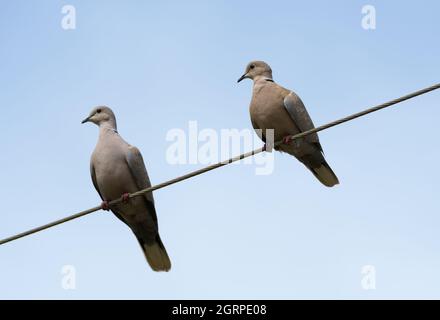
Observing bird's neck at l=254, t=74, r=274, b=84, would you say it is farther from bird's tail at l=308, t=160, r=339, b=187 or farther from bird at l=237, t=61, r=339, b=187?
bird's tail at l=308, t=160, r=339, b=187

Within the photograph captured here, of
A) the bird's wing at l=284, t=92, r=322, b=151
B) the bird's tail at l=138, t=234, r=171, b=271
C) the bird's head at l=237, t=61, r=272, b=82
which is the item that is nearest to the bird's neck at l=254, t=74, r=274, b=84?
the bird's head at l=237, t=61, r=272, b=82

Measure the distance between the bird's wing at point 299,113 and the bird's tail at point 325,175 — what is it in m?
0.29

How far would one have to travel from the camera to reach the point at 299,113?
8641 millimetres

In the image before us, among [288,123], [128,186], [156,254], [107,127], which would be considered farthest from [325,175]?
[107,127]

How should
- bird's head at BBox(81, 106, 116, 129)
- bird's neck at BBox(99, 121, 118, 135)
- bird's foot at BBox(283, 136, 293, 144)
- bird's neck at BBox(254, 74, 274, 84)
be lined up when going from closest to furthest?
bird's foot at BBox(283, 136, 293, 144), bird's neck at BBox(99, 121, 118, 135), bird's head at BBox(81, 106, 116, 129), bird's neck at BBox(254, 74, 274, 84)

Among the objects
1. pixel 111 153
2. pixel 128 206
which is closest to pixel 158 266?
pixel 128 206

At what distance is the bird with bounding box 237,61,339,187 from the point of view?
8.61 m

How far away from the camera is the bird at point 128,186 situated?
8258 mm

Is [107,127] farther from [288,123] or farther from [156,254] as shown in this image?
[288,123]

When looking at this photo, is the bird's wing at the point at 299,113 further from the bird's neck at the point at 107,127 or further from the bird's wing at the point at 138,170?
the bird's neck at the point at 107,127

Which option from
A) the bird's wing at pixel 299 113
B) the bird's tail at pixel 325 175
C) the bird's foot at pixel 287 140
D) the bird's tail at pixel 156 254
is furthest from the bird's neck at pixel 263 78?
the bird's tail at pixel 156 254

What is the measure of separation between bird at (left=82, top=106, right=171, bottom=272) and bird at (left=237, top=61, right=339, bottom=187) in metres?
1.36

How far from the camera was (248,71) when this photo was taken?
9.40 metres

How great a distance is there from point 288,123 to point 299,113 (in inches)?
6.2
